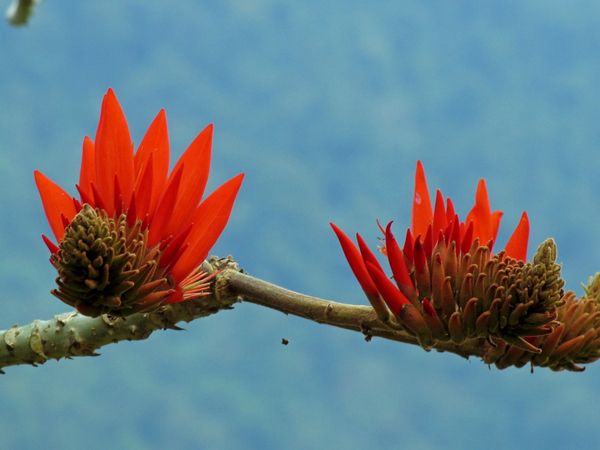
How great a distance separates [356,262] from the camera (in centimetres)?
75

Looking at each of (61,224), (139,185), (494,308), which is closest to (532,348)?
(494,308)

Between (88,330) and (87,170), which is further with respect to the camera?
(88,330)

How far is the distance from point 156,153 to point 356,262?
30 cm

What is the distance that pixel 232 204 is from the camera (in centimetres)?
78

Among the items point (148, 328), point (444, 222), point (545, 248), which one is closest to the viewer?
point (545, 248)

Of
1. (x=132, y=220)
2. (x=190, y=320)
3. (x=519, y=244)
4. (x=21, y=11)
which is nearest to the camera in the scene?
(x=21, y=11)

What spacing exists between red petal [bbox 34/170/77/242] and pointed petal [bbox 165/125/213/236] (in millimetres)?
160

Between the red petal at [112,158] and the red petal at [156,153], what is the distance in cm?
2

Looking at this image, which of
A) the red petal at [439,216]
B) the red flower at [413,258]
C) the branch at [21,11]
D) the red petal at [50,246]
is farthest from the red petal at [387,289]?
the branch at [21,11]

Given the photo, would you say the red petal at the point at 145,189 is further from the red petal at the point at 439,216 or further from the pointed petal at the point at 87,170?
the red petal at the point at 439,216

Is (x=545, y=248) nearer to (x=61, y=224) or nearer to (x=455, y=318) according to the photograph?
(x=455, y=318)

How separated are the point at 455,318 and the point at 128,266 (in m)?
0.39

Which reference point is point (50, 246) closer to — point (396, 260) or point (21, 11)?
point (396, 260)

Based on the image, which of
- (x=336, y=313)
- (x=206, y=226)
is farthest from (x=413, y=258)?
(x=206, y=226)
